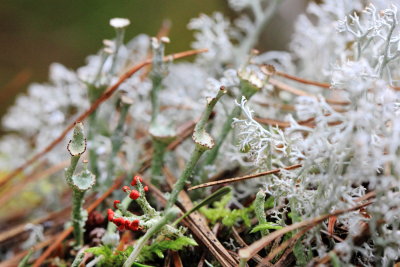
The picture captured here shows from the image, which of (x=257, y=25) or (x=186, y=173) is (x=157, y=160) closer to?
(x=186, y=173)

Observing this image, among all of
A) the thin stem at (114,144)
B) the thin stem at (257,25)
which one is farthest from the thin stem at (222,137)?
the thin stem at (257,25)

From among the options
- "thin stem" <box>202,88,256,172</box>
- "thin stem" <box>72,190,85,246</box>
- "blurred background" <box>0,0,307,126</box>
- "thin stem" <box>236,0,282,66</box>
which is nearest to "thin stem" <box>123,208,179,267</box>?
"thin stem" <box>72,190,85,246</box>

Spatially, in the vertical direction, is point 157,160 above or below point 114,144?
below

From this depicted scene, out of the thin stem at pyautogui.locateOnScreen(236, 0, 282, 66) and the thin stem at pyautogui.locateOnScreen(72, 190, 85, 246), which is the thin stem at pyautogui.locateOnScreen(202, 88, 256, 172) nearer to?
the thin stem at pyautogui.locateOnScreen(72, 190, 85, 246)

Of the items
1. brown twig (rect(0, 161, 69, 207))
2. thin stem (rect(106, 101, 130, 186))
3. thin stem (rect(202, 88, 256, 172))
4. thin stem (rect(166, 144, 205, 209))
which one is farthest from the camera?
brown twig (rect(0, 161, 69, 207))

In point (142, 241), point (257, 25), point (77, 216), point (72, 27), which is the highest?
point (72, 27)

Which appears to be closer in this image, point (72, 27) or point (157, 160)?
point (157, 160)

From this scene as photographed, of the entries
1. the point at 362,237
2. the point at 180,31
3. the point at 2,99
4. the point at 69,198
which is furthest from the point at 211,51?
the point at 2,99

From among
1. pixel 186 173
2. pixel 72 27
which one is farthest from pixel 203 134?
pixel 72 27

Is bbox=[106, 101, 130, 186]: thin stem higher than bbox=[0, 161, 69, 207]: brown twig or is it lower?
lower
